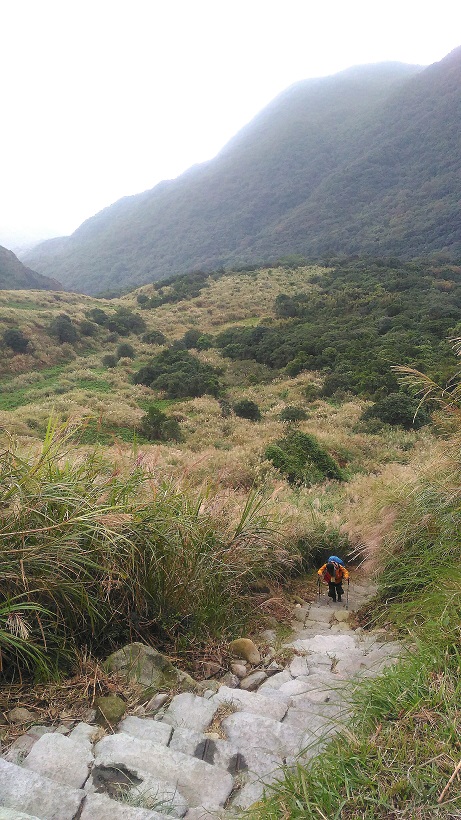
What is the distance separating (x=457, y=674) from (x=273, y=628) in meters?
2.11

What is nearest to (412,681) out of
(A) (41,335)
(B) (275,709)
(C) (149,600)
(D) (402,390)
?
(B) (275,709)

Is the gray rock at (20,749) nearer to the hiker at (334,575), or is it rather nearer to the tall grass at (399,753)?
the tall grass at (399,753)

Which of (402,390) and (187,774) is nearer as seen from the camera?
(187,774)

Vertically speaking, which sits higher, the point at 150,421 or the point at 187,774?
the point at 187,774

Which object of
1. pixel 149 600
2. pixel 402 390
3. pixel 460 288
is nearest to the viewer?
pixel 149 600

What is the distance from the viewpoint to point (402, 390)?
18.4m

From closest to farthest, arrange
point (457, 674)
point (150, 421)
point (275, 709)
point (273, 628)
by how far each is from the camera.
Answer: point (457, 674)
point (275, 709)
point (273, 628)
point (150, 421)

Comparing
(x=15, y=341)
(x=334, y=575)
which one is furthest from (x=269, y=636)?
(x=15, y=341)

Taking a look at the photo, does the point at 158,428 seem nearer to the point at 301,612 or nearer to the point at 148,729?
the point at 301,612

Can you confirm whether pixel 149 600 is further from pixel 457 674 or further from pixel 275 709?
pixel 457 674

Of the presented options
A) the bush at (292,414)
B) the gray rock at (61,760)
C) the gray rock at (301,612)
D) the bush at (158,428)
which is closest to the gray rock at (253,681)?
the gray rock at (61,760)

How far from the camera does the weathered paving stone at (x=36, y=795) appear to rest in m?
1.52

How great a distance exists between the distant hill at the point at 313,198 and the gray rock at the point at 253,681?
232 ft

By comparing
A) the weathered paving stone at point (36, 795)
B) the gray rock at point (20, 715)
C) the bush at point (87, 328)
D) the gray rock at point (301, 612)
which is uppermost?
the bush at point (87, 328)
